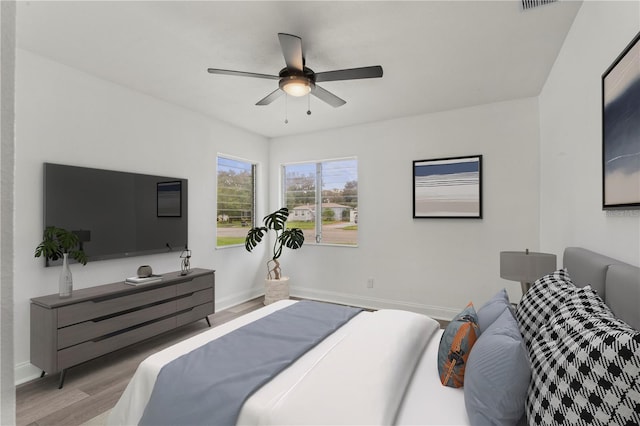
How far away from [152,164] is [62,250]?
1.29m

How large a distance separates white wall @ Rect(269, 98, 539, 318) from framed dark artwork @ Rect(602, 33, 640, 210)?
7.39ft

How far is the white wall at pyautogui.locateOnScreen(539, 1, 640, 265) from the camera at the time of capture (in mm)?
1492

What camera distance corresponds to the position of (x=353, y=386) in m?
1.43

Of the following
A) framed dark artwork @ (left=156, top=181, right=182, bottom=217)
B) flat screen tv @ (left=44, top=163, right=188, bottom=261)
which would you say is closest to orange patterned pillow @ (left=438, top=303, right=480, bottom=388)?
flat screen tv @ (left=44, top=163, right=188, bottom=261)

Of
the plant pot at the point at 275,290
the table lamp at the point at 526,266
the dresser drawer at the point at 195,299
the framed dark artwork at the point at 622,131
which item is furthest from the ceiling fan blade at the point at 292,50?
the plant pot at the point at 275,290

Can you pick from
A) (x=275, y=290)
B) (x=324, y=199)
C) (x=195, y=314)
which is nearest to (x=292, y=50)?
(x=195, y=314)

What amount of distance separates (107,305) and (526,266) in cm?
341

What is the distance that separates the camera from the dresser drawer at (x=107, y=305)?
2508 millimetres

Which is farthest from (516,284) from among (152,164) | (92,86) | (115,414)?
(92,86)

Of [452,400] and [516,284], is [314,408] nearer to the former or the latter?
[452,400]

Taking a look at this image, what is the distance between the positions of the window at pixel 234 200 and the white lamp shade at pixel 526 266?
3.62 metres

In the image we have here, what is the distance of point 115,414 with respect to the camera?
176cm

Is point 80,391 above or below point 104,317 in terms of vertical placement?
below

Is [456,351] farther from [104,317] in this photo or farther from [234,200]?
[234,200]
